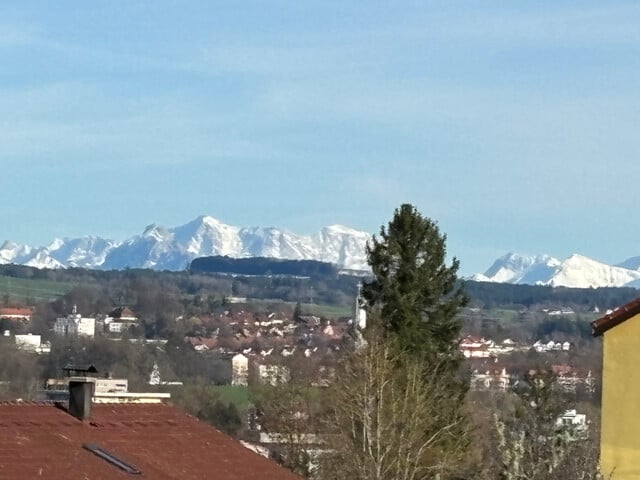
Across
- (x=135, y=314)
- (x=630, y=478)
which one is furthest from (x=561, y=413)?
(x=135, y=314)

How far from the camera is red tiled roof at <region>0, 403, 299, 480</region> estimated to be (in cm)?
2017

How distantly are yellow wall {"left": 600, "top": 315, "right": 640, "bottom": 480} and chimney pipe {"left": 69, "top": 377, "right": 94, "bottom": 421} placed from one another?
6787 mm

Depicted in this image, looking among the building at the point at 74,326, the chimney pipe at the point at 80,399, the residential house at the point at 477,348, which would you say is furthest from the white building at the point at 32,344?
the chimney pipe at the point at 80,399

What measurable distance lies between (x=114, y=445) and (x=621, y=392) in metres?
6.57

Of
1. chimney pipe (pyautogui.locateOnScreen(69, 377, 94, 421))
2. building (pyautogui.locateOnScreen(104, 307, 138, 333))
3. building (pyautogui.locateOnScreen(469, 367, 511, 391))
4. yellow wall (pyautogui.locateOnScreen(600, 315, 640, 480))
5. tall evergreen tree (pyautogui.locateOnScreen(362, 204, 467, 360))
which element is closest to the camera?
yellow wall (pyautogui.locateOnScreen(600, 315, 640, 480))

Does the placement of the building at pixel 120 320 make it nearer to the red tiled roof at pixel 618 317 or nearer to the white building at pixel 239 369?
the white building at pixel 239 369

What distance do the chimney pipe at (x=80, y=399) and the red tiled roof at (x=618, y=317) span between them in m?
6.73

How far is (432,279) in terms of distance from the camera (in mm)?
40156

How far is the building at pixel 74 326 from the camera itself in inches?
6245

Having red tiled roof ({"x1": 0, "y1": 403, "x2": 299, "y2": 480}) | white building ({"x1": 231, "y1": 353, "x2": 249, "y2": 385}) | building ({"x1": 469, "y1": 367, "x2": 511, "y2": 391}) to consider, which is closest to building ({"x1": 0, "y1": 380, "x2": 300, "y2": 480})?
red tiled roof ({"x1": 0, "y1": 403, "x2": 299, "y2": 480})

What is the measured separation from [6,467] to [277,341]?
152 metres

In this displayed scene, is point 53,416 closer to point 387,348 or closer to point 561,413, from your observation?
point 387,348

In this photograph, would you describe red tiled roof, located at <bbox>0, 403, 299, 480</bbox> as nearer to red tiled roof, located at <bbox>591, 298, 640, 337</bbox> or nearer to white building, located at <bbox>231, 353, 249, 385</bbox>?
red tiled roof, located at <bbox>591, 298, 640, 337</bbox>

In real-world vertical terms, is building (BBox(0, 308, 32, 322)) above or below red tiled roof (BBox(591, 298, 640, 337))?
above
